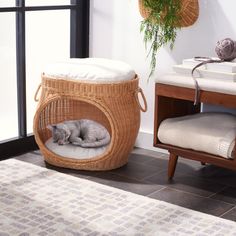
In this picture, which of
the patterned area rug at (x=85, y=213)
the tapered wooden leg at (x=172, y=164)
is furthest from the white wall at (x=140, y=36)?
the patterned area rug at (x=85, y=213)

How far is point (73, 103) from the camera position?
346 centimetres

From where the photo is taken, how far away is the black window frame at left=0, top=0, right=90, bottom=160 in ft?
10.9

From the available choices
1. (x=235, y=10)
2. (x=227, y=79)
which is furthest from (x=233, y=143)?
(x=235, y=10)

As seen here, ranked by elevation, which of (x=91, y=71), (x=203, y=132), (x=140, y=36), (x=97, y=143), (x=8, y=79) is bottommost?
(x=97, y=143)

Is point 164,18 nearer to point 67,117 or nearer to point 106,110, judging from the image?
point 106,110

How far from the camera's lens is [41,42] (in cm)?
352

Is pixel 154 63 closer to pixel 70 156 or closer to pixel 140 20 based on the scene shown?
pixel 140 20

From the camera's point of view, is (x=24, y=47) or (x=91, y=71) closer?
(x=91, y=71)

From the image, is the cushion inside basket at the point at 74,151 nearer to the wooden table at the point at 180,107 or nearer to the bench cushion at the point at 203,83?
the wooden table at the point at 180,107

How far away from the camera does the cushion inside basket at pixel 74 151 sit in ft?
10.4

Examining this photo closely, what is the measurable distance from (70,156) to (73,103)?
41 cm

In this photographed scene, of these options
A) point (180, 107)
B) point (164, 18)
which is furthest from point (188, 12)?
point (180, 107)

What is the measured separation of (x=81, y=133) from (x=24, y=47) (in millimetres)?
614

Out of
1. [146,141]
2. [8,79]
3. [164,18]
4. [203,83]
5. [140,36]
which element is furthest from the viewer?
[146,141]
